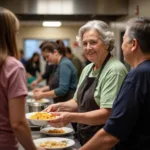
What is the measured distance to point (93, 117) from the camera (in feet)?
5.99

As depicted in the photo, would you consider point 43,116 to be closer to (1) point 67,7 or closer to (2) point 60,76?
(2) point 60,76

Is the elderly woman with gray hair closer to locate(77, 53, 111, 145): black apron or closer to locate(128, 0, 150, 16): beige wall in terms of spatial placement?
locate(77, 53, 111, 145): black apron

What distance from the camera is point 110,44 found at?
2.04 m

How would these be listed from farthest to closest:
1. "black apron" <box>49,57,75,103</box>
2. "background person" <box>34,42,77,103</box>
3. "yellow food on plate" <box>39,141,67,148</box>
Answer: "black apron" <box>49,57,75,103</box>
"background person" <box>34,42,77,103</box>
"yellow food on plate" <box>39,141,67,148</box>

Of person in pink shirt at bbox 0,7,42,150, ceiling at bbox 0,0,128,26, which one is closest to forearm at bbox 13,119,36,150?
person in pink shirt at bbox 0,7,42,150

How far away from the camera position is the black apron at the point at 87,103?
6.41 ft

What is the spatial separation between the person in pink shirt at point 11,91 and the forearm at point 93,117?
0.48 m

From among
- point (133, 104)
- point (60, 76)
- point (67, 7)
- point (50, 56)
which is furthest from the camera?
point (67, 7)

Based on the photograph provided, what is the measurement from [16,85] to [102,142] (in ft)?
1.51

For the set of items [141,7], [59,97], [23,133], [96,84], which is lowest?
[59,97]

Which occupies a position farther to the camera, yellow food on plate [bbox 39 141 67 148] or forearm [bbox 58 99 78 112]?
forearm [bbox 58 99 78 112]

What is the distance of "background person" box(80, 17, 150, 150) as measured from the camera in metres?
1.31

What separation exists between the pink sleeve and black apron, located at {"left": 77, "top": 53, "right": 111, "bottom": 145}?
0.70 m

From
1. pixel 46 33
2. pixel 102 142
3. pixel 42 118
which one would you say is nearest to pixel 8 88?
pixel 102 142
